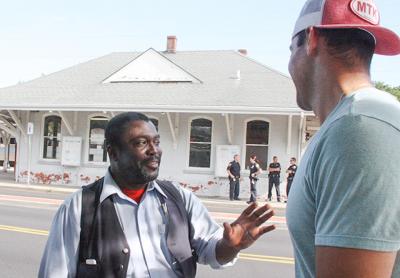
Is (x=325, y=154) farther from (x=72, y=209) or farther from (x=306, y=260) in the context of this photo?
(x=72, y=209)

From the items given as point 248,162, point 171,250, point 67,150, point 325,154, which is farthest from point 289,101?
point 325,154

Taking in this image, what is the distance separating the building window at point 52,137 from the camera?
73.4ft

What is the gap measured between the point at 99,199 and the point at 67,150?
19.6 metres

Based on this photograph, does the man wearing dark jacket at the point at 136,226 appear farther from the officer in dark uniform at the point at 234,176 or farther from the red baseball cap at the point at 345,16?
the officer in dark uniform at the point at 234,176

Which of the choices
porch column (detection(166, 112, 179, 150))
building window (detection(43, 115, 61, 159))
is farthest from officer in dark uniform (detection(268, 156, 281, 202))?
building window (detection(43, 115, 61, 159))

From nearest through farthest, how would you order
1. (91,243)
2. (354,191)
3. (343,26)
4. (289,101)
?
(354,191), (343,26), (91,243), (289,101)

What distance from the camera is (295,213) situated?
4.84 ft

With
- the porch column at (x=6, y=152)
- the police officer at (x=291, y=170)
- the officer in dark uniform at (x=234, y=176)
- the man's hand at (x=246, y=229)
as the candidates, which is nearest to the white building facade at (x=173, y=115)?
the officer in dark uniform at (x=234, y=176)

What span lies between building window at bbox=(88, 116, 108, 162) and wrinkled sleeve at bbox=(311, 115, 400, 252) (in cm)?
2068

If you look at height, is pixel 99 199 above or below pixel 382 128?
below

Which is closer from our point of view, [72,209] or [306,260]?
[306,260]

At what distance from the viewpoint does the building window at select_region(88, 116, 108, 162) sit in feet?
70.6

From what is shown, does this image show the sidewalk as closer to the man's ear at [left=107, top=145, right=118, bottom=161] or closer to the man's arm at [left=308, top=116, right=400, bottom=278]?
the man's ear at [left=107, top=145, right=118, bottom=161]

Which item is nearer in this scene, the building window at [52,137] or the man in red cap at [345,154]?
the man in red cap at [345,154]
